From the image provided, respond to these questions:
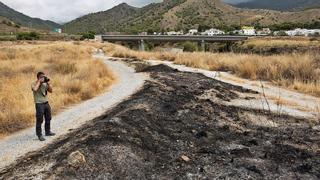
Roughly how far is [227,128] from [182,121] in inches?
54.3

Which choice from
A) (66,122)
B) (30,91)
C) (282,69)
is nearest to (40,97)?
(66,122)

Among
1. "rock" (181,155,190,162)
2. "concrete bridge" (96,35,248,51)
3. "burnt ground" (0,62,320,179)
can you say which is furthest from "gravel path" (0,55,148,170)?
"concrete bridge" (96,35,248,51)

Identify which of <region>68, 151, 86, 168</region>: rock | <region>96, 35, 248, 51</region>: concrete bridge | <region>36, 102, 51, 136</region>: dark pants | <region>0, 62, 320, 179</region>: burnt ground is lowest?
<region>0, 62, 320, 179</region>: burnt ground

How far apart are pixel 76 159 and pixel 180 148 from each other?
271 cm

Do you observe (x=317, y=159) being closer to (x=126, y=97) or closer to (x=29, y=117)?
(x=29, y=117)

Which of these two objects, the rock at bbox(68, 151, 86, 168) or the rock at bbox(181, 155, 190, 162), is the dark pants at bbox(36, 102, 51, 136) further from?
the rock at bbox(181, 155, 190, 162)

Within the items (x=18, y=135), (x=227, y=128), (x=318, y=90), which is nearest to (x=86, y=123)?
(x=18, y=135)

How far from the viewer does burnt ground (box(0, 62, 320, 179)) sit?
8922mm

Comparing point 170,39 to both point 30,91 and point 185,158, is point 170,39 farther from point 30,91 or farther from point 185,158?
point 185,158

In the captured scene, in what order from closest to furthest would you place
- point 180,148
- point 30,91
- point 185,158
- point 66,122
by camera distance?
point 185,158
point 180,148
point 66,122
point 30,91

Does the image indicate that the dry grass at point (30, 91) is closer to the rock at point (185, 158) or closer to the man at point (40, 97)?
the man at point (40, 97)

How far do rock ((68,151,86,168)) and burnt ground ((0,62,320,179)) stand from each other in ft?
0.25

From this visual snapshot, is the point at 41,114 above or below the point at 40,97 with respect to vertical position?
below

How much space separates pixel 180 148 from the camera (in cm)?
1077
